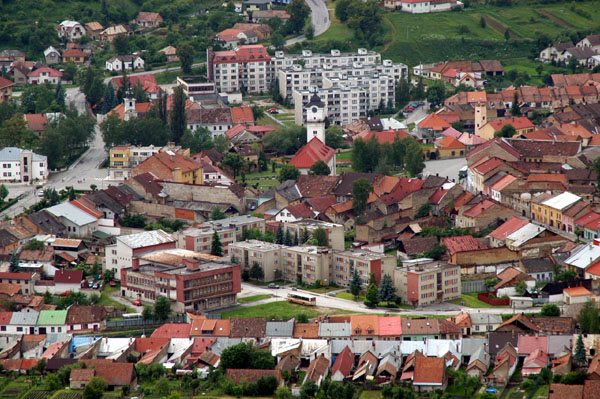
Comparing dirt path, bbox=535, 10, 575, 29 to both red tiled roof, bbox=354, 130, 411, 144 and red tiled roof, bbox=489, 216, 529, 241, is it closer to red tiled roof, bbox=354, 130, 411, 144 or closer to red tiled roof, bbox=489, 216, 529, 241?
red tiled roof, bbox=354, 130, 411, 144

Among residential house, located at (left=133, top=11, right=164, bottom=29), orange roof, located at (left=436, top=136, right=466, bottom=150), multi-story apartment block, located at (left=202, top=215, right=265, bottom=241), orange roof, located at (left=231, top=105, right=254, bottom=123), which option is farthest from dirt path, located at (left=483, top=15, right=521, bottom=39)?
multi-story apartment block, located at (left=202, top=215, right=265, bottom=241)

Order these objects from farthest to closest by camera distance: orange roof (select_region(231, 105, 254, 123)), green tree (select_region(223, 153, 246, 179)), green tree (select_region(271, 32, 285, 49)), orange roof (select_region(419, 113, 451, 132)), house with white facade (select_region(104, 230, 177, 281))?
green tree (select_region(271, 32, 285, 49)) → orange roof (select_region(231, 105, 254, 123)) → orange roof (select_region(419, 113, 451, 132)) → green tree (select_region(223, 153, 246, 179)) → house with white facade (select_region(104, 230, 177, 281))

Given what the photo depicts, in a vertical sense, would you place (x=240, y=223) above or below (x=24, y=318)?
below

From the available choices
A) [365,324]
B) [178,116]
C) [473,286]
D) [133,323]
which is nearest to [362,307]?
[365,324]

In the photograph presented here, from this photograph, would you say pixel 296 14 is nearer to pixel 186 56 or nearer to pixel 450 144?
pixel 186 56

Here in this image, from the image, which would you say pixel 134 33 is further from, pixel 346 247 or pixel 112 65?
pixel 346 247
